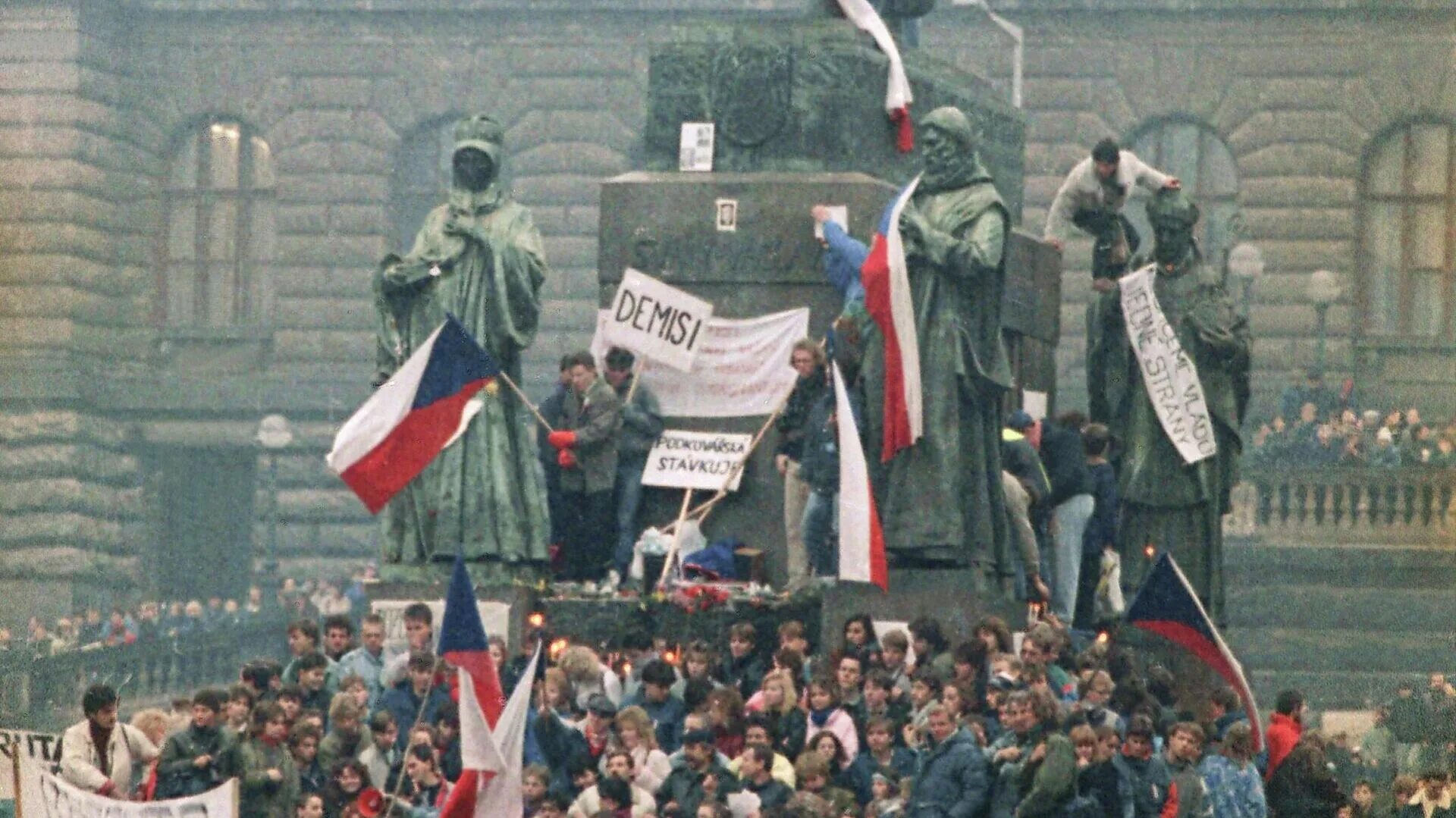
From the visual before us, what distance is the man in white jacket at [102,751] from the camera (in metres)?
21.6

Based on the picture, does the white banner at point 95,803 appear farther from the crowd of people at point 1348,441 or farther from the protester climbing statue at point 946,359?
the crowd of people at point 1348,441

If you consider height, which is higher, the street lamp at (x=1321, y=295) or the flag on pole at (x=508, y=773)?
the street lamp at (x=1321, y=295)

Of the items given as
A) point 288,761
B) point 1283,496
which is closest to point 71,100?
point 1283,496

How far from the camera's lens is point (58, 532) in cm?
5619

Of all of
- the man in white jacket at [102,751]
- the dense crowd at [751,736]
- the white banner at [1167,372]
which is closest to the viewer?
the dense crowd at [751,736]

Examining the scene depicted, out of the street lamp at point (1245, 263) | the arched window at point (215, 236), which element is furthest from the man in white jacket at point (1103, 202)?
the arched window at point (215, 236)

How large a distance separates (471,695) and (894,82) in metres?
6.41

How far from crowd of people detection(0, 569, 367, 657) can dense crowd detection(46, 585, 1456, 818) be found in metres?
22.3

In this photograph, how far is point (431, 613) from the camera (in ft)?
80.3

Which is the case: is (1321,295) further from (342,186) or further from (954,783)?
(954,783)

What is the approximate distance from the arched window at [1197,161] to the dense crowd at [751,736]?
31861 millimetres

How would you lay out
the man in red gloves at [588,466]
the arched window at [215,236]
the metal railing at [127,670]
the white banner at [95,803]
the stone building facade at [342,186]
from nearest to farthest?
the white banner at [95,803], the man in red gloves at [588,466], the metal railing at [127,670], the stone building facade at [342,186], the arched window at [215,236]

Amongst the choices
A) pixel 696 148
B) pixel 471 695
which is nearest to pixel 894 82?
pixel 696 148

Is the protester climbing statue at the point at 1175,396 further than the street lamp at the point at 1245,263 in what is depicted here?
No
